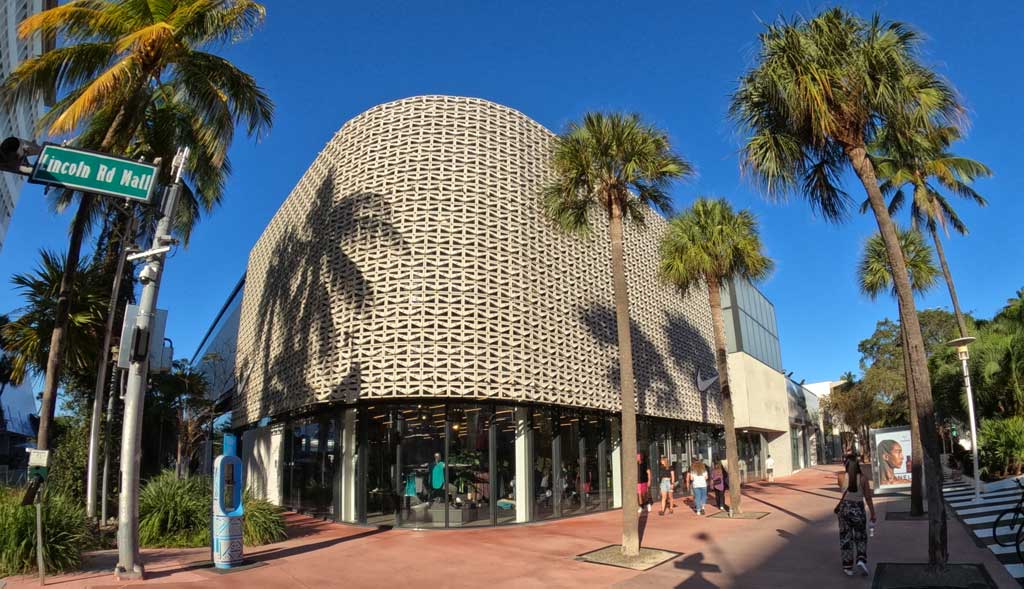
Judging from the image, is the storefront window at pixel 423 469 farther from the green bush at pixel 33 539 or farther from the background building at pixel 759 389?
the background building at pixel 759 389

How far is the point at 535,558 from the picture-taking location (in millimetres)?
12336

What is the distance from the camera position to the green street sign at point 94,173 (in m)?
8.02

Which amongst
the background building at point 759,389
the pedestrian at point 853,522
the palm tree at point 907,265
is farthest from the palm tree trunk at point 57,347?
the background building at point 759,389

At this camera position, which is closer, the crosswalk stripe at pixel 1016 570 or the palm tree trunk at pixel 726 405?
the crosswalk stripe at pixel 1016 570

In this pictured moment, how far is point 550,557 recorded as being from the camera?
12.4 meters

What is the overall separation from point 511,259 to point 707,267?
578cm

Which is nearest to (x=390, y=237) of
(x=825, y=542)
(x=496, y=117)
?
(x=496, y=117)

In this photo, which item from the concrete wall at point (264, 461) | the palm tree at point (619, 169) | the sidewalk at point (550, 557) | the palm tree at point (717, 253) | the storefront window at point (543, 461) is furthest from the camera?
the concrete wall at point (264, 461)

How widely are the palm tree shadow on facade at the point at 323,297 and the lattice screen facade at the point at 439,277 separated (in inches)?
2.0

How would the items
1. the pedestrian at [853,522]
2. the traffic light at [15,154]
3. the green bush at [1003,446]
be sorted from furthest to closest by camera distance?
the green bush at [1003,446]
the pedestrian at [853,522]
the traffic light at [15,154]

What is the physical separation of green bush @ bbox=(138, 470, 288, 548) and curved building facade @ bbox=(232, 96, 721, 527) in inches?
126

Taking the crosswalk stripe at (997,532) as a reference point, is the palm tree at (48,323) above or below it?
above

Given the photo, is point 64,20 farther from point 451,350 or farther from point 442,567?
point 442,567

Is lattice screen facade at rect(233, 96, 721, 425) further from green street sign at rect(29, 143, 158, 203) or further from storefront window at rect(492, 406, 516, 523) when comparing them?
green street sign at rect(29, 143, 158, 203)
